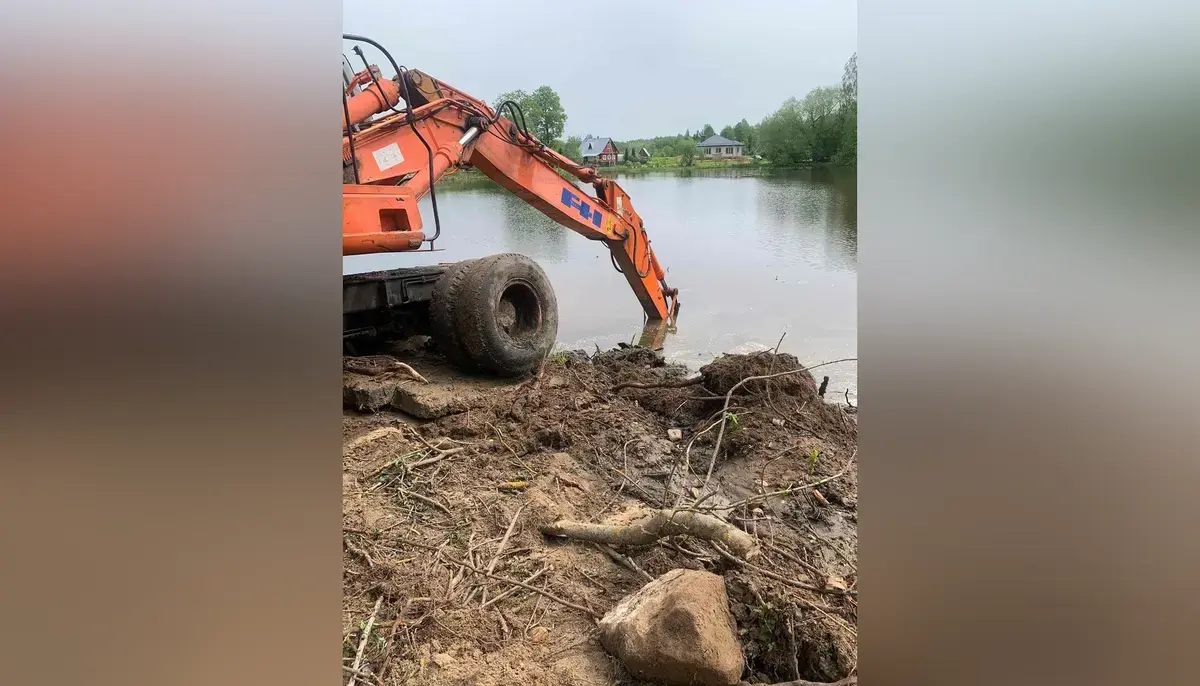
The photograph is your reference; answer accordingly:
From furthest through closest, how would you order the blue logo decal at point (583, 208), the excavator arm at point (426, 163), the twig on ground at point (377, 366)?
the blue logo decal at point (583, 208) < the twig on ground at point (377, 366) < the excavator arm at point (426, 163)

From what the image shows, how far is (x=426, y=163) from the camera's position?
4.30 meters

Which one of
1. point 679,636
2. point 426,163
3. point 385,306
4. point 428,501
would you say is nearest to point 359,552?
point 428,501

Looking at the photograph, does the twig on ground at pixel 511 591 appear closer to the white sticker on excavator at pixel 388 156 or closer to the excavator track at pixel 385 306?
the excavator track at pixel 385 306

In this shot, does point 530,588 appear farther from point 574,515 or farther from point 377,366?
point 377,366

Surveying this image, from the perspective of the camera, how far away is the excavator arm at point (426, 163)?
12.4 feet

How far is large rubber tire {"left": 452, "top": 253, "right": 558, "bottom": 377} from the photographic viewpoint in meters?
4.37

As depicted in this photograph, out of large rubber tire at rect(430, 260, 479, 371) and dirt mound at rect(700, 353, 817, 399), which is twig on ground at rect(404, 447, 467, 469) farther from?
dirt mound at rect(700, 353, 817, 399)

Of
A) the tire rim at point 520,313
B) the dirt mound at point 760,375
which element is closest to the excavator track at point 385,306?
the tire rim at point 520,313

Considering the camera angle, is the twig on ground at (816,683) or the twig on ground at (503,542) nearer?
the twig on ground at (816,683)

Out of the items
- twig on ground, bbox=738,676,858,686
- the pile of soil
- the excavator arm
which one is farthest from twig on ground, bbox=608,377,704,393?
twig on ground, bbox=738,676,858,686
